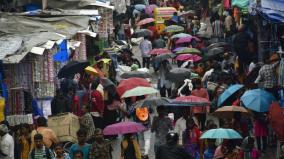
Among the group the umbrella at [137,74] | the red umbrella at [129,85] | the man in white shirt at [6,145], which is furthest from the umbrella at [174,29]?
the man in white shirt at [6,145]

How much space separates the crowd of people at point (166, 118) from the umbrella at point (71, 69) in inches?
10.5

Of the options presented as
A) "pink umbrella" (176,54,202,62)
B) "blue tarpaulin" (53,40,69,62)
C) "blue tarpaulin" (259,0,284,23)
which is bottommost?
"pink umbrella" (176,54,202,62)

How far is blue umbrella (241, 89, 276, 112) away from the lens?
17.0 meters

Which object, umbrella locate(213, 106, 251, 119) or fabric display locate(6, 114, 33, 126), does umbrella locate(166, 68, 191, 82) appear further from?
umbrella locate(213, 106, 251, 119)

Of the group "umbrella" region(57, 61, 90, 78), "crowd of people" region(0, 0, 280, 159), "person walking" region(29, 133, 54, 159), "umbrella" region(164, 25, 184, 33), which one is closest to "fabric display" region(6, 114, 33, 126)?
"crowd of people" region(0, 0, 280, 159)

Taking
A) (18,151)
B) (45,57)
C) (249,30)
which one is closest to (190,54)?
(249,30)

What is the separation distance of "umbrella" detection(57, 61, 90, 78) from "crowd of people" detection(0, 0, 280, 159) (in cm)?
27

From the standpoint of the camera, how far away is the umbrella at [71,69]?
826 inches

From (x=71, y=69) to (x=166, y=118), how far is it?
4.51 metres

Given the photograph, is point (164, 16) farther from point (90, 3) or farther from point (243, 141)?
point (243, 141)

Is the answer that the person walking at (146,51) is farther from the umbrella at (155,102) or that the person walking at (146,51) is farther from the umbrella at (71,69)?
the umbrella at (155,102)

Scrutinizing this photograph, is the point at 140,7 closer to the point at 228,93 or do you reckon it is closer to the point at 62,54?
the point at 62,54

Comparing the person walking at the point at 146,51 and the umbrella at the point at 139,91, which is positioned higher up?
the umbrella at the point at 139,91

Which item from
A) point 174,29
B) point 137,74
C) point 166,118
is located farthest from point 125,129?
point 174,29
